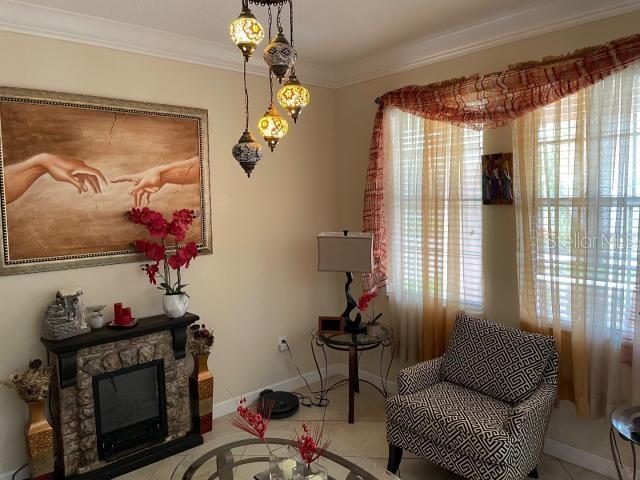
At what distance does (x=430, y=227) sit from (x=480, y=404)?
131 cm

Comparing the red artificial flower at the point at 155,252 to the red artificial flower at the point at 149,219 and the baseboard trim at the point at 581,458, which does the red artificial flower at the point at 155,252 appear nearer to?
the red artificial flower at the point at 149,219

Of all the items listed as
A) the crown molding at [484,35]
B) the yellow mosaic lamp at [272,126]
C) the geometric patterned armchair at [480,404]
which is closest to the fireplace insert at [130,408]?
the geometric patterned armchair at [480,404]

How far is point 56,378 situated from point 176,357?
71 cm

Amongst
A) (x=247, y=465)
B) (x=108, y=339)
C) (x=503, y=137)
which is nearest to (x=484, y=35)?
(x=503, y=137)

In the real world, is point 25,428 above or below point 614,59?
below

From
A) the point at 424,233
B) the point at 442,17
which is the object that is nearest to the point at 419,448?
the point at 424,233

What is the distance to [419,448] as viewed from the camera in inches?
105

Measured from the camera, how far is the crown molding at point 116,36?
8.82 feet

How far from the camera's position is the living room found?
8.58ft

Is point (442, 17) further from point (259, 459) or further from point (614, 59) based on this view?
point (259, 459)

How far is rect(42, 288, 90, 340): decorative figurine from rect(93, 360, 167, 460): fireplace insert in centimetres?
32

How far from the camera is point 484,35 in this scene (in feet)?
10.3

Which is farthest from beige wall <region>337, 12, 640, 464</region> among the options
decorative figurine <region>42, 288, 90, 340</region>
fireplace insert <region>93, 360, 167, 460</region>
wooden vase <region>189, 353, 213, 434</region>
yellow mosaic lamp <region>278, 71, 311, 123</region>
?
decorative figurine <region>42, 288, 90, 340</region>

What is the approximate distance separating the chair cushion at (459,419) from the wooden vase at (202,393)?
4.32ft
